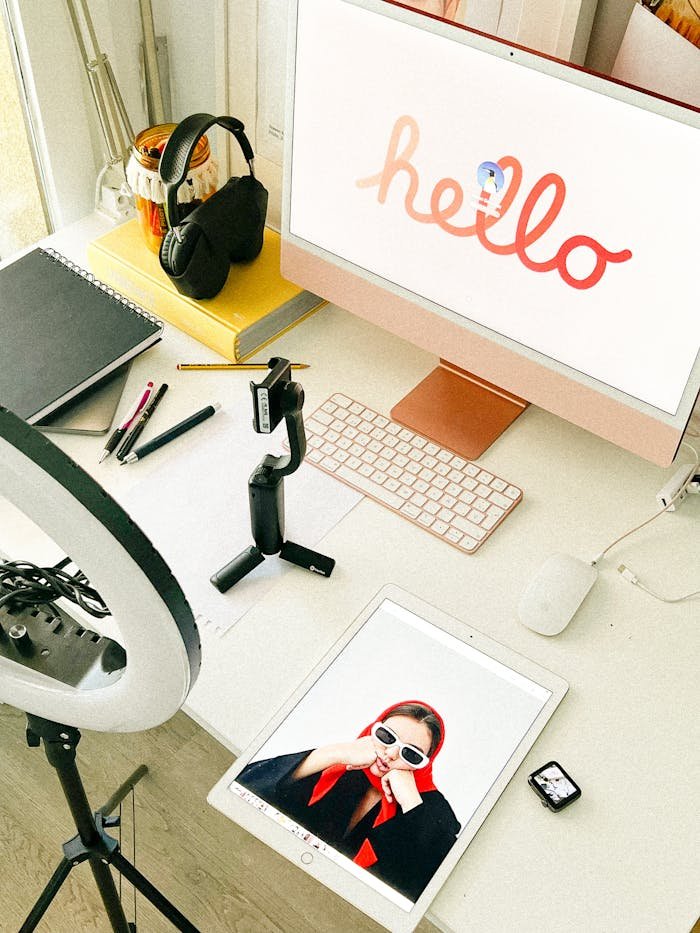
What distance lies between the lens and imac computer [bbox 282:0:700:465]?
3.07ft

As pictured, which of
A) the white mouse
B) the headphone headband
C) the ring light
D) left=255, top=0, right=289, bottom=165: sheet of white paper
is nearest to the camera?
the ring light

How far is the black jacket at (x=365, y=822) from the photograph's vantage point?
85 centimetres

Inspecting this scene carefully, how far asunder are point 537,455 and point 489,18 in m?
0.53

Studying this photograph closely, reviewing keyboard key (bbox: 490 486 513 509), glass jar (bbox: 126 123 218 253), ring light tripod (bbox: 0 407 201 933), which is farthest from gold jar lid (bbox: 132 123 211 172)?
ring light tripod (bbox: 0 407 201 933)

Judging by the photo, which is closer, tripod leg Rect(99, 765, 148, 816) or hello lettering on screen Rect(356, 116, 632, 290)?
hello lettering on screen Rect(356, 116, 632, 290)

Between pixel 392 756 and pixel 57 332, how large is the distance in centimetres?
69

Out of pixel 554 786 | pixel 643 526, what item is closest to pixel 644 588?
pixel 643 526

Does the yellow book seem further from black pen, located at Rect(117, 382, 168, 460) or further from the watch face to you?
the watch face

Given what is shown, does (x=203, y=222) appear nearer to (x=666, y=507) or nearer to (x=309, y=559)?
(x=309, y=559)

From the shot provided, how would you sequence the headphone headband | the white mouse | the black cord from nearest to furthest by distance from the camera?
1. the black cord
2. the white mouse
3. the headphone headband

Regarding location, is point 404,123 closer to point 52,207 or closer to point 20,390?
point 20,390

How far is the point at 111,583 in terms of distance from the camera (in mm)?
608

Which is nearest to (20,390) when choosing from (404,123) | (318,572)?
(318,572)

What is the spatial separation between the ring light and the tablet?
0.65ft
